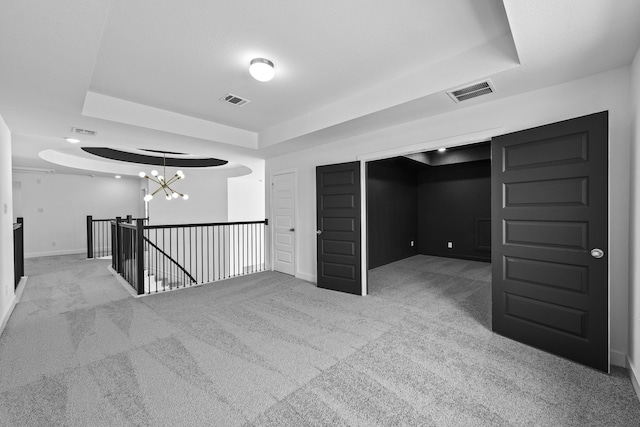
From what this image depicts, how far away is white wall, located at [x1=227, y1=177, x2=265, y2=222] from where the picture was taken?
977cm

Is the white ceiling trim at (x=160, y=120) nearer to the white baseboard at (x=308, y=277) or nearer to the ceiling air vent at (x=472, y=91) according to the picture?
the white baseboard at (x=308, y=277)

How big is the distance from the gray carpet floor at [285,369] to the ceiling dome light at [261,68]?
2.56 meters

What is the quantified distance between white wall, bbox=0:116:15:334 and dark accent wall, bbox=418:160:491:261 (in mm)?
7806

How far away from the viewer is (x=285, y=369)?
2.20 meters

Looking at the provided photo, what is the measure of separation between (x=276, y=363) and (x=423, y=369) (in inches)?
47.1


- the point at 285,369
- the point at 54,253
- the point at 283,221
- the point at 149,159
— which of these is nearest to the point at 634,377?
the point at 285,369

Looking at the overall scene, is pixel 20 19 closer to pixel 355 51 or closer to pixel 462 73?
pixel 355 51

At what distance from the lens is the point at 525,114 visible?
107 inches

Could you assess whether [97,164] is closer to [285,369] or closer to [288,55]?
[288,55]

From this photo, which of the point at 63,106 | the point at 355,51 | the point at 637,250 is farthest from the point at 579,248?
the point at 63,106

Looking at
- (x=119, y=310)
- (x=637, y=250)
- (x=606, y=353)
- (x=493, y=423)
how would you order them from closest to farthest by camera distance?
(x=493, y=423) < (x=637, y=250) < (x=606, y=353) < (x=119, y=310)

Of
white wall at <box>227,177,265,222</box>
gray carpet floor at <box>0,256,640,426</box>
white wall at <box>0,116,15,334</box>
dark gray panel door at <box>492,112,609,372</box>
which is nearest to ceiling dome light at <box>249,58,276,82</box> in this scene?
dark gray panel door at <box>492,112,609,372</box>

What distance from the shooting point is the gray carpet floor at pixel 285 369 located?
1.72 meters

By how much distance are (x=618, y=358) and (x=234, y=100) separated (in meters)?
4.62
